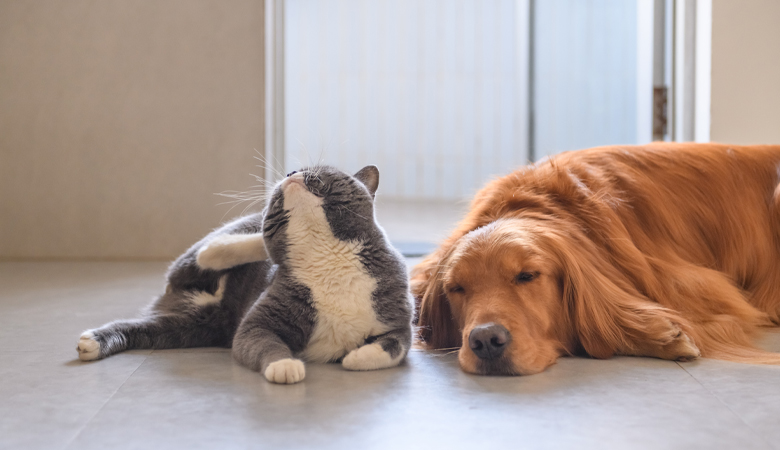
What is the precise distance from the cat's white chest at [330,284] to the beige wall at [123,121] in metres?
2.24

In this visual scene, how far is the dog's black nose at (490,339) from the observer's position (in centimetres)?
136

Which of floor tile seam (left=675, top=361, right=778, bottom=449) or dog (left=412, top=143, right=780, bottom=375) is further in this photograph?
dog (left=412, top=143, right=780, bottom=375)

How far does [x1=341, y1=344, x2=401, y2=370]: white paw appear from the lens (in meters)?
1.38

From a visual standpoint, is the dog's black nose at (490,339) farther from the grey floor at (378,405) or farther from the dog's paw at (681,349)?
the dog's paw at (681,349)

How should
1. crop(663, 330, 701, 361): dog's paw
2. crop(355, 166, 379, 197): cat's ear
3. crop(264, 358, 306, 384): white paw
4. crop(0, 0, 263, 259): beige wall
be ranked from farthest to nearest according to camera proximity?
crop(0, 0, 263, 259): beige wall < crop(355, 166, 379, 197): cat's ear < crop(663, 330, 701, 361): dog's paw < crop(264, 358, 306, 384): white paw

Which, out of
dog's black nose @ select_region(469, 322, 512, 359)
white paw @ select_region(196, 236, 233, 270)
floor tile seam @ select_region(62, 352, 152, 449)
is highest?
white paw @ select_region(196, 236, 233, 270)

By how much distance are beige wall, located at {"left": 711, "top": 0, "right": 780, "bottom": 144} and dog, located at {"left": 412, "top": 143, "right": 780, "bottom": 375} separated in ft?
4.48

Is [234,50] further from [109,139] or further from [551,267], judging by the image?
[551,267]

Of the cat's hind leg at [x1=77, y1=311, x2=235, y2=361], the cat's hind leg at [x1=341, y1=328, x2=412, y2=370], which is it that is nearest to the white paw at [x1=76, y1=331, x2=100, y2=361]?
the cat's hind leg at [x1=77, y1=311, x2=235, y2=361]

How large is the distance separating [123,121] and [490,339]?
2892mm

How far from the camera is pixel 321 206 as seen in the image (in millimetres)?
1478

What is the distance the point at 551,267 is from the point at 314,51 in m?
3.66

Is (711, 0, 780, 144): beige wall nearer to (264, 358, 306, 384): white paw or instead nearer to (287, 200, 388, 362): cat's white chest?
(287, 200, 388, 362): cat's white chest

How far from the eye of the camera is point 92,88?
11.7 feet
